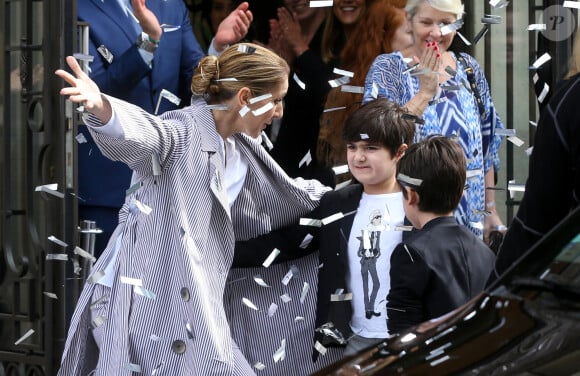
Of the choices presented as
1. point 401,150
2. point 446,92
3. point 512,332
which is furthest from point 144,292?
point 512,332

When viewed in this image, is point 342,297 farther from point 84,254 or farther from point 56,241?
point 56,241

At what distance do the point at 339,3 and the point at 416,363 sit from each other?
4392 millimetres

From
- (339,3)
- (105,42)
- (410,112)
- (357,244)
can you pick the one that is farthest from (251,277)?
(339,3)

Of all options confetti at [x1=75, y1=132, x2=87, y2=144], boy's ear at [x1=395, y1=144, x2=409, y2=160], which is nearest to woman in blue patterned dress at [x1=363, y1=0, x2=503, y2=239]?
boy's ear at [x1=395, y1=144, x2=409, y2=160]

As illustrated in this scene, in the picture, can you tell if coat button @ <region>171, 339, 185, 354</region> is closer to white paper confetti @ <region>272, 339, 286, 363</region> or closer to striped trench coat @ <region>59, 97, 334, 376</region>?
striped trench coat @ <region>59, 97, 334, 376</region>

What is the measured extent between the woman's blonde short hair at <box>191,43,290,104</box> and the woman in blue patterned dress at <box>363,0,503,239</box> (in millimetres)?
836

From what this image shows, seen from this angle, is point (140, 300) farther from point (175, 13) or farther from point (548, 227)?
point (175, 13)

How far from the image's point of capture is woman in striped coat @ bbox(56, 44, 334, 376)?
187 inches

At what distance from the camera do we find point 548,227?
3633 mm

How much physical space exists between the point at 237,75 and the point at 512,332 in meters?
2.57

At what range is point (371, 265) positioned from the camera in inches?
191

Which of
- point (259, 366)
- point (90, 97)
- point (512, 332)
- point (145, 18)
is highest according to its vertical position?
point (145, 18)

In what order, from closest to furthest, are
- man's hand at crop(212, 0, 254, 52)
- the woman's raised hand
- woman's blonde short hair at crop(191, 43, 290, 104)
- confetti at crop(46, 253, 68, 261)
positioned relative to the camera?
1. the woman's raised hand
2. woman's blonde short hair at crop(191, 43, 290, 104)
3. confetti at crop(46, 253, 68, 261)
4. man's hand at crop(212, 0, 254, 52)

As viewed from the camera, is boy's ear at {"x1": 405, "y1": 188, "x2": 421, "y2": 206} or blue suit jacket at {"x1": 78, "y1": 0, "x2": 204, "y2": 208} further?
blue suit jacket at {"x1": 78, "y1": 0, "x2": 204, "y2": 208}
